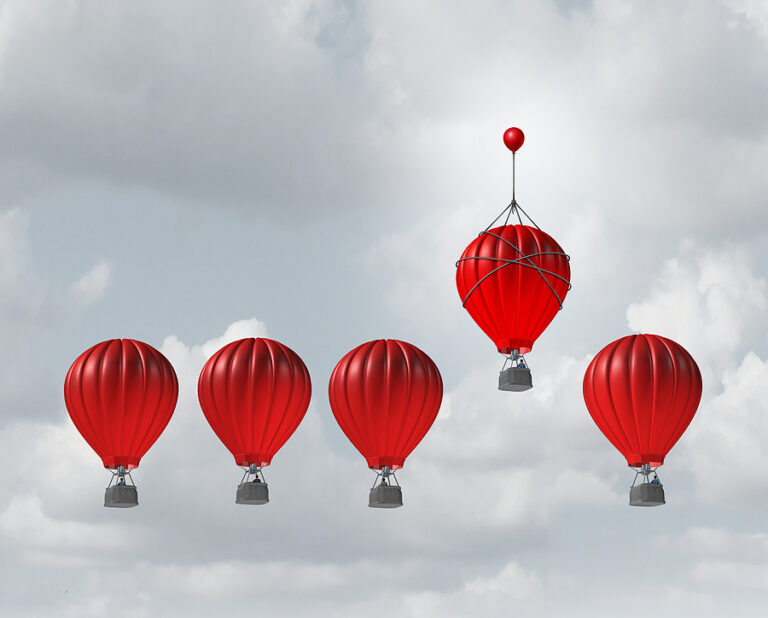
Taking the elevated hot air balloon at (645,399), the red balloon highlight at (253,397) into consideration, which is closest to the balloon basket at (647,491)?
the elevated hot air balloon at (645,399)

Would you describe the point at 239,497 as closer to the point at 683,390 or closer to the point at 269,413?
the point at 269,413

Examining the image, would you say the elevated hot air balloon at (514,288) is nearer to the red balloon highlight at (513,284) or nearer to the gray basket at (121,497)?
the red balloon highlight at (513,284)

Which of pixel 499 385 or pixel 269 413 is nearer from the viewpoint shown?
pixel 269 413

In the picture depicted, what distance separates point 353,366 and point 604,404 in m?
4.40

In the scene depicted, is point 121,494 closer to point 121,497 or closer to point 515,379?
point 121,497

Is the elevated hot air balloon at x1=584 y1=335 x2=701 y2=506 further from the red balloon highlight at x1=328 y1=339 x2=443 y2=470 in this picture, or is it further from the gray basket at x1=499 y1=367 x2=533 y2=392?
the red balloon highlight at x1=328 y1=339 x2=443 y2=470

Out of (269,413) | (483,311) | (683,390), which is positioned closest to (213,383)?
(269,413)

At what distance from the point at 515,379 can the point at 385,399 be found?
9.34 feet

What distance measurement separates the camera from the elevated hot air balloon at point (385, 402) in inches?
1062

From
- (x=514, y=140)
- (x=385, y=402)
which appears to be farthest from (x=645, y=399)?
(x=514, y=140)

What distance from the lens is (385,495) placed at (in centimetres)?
2728

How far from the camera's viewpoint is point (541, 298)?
28.8 m

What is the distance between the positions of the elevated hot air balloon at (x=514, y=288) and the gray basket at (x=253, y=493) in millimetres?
4653

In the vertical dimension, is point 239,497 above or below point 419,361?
below
